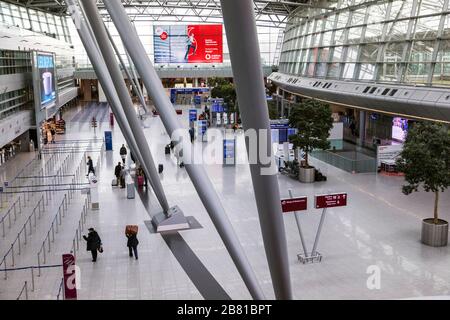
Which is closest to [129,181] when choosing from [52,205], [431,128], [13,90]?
[52,205]

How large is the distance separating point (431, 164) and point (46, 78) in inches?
1324

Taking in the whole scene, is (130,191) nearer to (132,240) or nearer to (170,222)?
(170,222)

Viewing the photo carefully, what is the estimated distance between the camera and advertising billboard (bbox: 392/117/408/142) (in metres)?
32.1

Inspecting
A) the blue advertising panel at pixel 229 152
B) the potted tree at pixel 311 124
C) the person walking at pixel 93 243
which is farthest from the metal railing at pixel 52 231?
the potted tree at pixel 311 124

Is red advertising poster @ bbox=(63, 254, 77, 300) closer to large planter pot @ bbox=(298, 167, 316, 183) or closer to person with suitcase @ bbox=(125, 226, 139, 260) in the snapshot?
person with suitcase @ bbox=(125, 226, 139, 260)

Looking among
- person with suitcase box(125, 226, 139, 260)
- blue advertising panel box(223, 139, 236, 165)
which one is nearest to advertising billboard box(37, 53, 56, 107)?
blue advertising panel box(223, 139, 236, 165)

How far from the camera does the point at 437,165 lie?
15.8 m

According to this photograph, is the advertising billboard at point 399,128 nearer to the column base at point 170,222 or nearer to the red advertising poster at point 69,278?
the column base at point 170,222

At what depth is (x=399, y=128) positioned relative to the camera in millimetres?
33031

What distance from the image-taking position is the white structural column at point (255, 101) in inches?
158

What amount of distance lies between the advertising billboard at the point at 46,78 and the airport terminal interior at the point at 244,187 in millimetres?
411

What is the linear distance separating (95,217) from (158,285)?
24.2 ft

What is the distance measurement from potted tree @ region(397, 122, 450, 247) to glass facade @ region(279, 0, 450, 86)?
1079cm

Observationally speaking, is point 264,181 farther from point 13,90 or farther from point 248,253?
point 13,90
